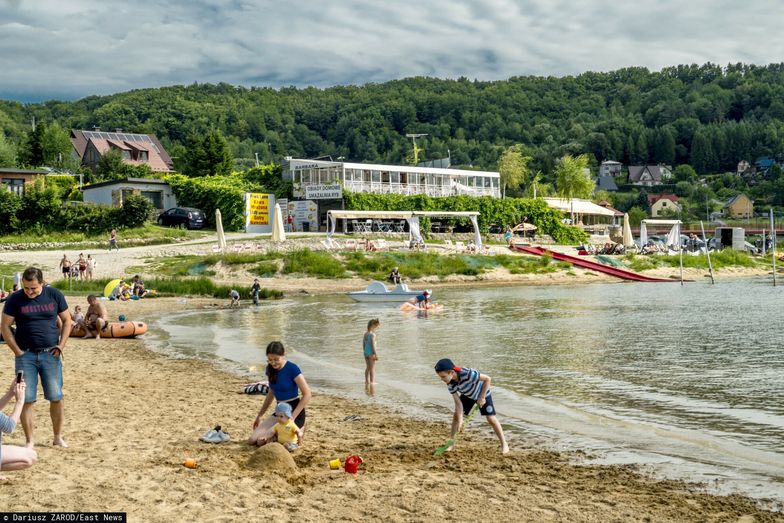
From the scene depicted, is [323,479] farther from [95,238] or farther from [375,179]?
[375,179]

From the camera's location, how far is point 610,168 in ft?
602

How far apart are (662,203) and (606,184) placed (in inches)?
957

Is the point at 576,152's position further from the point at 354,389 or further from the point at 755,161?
the point at 354,389

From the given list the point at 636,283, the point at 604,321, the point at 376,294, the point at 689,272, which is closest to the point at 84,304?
the point at 376,294

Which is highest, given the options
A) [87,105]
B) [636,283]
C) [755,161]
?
[87,105]

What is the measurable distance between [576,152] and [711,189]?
29399 millimetres

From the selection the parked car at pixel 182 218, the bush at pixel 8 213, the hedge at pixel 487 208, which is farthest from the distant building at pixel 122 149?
the bush at pixel 8 213

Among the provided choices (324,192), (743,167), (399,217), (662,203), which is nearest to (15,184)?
(324,192)

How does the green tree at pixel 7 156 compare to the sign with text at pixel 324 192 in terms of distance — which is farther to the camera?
the green tree at pixel 7 156

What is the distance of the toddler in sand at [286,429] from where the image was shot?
9.40 meters

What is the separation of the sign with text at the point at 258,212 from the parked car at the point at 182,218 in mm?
3833

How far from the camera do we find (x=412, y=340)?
78.0ft

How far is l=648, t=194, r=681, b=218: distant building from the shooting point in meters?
145

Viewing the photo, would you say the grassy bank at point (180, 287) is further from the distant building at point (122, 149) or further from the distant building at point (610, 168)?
the distant building at point (610, 168)
